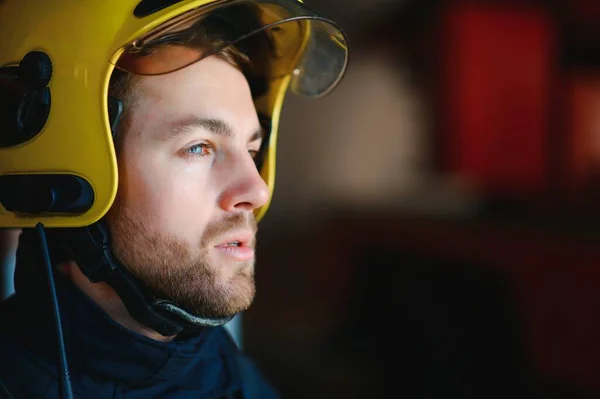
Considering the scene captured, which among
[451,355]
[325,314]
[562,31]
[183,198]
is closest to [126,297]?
[183,198]

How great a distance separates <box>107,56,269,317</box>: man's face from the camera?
97cm

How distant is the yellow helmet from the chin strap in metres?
0.04

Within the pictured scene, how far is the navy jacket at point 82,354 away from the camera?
957mm

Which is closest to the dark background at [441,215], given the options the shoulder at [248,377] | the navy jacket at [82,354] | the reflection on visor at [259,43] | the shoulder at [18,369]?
the shoulder at [248,377]

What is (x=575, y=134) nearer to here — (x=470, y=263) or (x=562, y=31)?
(x=562, y=31)

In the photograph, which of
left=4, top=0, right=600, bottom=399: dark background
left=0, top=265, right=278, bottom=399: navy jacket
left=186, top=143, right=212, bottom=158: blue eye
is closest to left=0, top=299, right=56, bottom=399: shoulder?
left=0, top=265, right=278, bottom=399: navy jacket

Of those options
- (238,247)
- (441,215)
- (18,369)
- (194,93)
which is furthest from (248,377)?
(441,215)

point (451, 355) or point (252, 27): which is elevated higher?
point (252, 27)

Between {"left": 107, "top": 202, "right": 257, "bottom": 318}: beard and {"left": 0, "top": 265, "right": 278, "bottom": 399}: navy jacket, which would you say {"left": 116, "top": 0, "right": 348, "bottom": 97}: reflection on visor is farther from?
{"left": 0, "top": 265, "right": 278, "bottom": 399}: navy jacket

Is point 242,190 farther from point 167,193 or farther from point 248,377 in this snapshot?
point 248,377

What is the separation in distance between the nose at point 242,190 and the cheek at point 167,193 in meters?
0.03

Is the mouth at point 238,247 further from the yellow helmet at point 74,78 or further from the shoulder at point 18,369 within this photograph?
the shoulder at point 18,369

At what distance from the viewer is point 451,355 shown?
119 inches

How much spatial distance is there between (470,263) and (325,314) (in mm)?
1495
